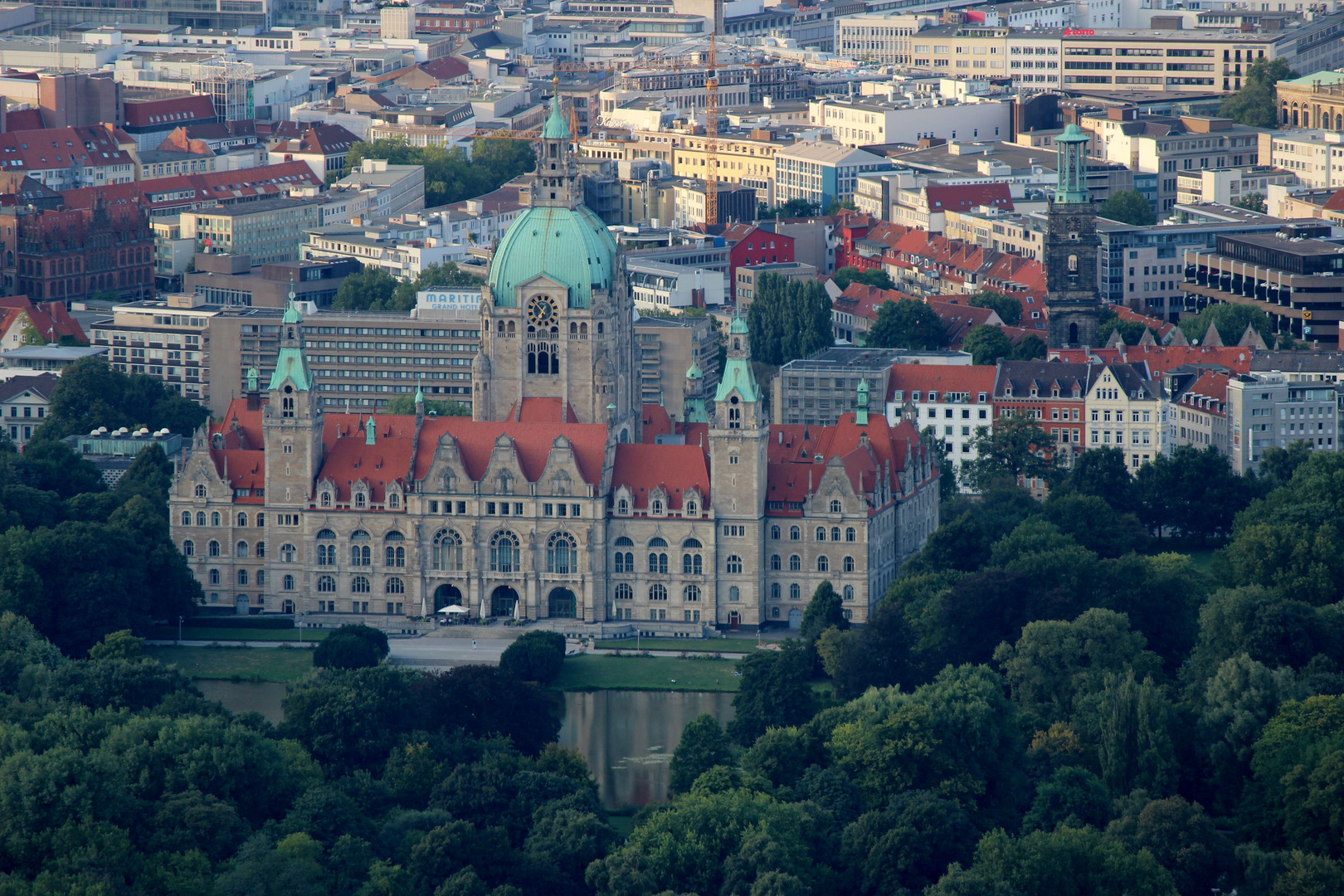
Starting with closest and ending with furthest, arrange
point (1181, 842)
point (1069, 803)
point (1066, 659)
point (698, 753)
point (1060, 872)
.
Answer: point (1060, 872) < point (1181, 842) < point (1069, 803) < point (698, 753) < point (1066, 659)

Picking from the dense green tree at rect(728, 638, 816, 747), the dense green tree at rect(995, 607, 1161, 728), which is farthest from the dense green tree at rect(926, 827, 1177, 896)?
the dense green tree at rect(728, 638, 816, 747)

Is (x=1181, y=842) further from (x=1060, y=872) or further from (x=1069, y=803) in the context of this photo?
(x=1060, y=872)

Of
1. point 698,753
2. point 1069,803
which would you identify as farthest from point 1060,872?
point 698,753

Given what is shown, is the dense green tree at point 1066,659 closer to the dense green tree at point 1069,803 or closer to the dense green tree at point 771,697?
the dense green tree at point 771,697

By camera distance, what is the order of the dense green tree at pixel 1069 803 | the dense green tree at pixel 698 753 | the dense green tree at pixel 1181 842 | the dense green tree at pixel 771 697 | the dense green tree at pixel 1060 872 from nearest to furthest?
the dense green tree at pixel 1060 872 < the dense green tree at pixel 1181 842 < the dense green tree at pixel 1069 803 < the dense green tree at pixel 698 753 < the dense green tree at pixel 771 697

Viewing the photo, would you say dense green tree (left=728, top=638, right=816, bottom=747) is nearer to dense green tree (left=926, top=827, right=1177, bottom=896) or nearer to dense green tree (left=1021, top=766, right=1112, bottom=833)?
dense green tree (left=1021, top=766, right=1112, bottom=833)

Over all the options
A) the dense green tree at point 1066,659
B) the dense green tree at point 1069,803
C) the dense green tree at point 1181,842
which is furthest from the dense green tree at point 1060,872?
the dense green tree at point 1066,659

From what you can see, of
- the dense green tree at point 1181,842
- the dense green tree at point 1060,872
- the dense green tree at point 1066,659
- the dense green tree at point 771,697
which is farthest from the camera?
the dense green tree at point 771,697
